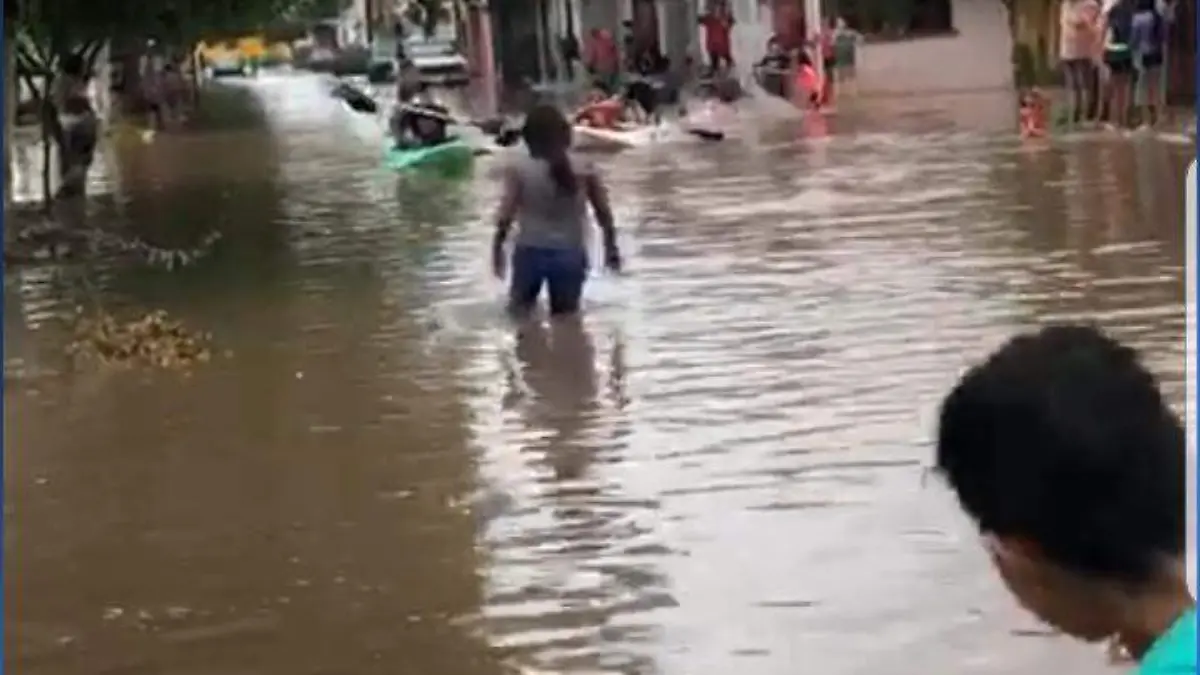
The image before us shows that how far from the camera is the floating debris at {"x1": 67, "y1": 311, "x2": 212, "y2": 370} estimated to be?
1271 cm

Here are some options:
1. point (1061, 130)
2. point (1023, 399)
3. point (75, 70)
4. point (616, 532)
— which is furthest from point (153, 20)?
point (1023, 399)

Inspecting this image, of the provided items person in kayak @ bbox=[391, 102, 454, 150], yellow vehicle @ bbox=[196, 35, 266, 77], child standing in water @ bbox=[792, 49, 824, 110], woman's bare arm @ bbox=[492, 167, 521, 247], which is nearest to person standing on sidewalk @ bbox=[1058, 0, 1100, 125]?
person in kayak @ bbox=[391, 102, 454, 150]

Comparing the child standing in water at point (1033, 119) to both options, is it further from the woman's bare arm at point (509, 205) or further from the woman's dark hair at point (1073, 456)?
the woman's dark hair at point (1073, 456)

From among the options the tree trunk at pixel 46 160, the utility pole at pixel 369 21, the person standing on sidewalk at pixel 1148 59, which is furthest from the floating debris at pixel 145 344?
the utility pole at pixel 369 21

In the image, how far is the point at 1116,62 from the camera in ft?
85.3

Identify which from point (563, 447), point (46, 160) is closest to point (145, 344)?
point (563, 447)

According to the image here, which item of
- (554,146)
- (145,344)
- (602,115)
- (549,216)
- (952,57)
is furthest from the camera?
(952,57)

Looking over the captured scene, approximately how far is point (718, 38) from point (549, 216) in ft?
105

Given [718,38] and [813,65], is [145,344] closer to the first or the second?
[813,65]

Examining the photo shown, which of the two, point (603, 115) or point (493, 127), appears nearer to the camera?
point (603, 115)

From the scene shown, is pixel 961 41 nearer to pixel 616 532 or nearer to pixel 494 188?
pixel 494 188

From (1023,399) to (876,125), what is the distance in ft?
88.9

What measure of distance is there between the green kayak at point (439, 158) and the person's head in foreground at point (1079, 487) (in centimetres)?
2318

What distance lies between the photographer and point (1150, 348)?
10.9 meters
